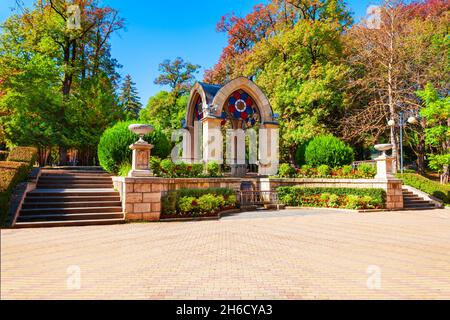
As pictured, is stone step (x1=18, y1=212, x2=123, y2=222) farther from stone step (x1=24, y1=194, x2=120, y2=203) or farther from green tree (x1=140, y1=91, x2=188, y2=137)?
green tree (x1=140, y1=91, x2=188, y2=137)

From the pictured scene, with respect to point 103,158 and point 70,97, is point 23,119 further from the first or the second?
point 103,158

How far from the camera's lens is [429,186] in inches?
671

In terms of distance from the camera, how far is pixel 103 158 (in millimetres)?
14383

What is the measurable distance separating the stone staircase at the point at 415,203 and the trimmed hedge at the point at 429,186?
933 millimetres

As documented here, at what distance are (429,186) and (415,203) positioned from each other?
7.14ft

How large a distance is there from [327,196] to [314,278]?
11549 millimetres

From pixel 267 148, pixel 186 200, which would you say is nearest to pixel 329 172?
pixel 267 148

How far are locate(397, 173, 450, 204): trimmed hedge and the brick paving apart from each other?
10.9 meters

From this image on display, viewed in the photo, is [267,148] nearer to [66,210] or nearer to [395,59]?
[66,210]

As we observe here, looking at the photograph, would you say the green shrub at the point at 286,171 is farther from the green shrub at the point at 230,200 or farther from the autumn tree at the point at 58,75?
the autumn tree at the point at 58,75

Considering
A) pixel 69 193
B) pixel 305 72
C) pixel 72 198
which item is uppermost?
pixel 305 72

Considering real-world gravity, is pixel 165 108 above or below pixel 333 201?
above
